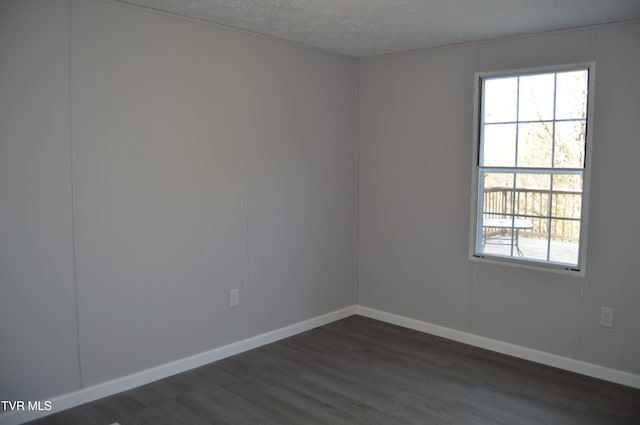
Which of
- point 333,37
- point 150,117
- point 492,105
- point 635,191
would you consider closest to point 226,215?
point 150,117

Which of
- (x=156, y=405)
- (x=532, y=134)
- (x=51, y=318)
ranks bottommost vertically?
(x=156, y=405)

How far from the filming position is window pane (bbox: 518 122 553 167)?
145 inches

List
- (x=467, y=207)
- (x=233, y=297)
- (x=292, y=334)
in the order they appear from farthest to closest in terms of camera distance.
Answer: (x=292, y=334) → (x=467, y=207) → (x=233, y=297)

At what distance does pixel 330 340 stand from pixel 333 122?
6.26ft

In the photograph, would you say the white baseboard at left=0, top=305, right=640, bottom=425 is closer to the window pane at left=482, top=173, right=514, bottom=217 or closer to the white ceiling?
the window pane at left=482, top=173, right=514, bottom=217

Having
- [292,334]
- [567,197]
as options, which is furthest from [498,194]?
[292,334]

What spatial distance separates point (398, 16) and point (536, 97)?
122cm

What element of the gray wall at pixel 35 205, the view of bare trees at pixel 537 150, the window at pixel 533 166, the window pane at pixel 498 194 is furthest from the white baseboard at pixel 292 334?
the window pane at pixel 498 194

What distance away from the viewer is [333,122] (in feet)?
15.1

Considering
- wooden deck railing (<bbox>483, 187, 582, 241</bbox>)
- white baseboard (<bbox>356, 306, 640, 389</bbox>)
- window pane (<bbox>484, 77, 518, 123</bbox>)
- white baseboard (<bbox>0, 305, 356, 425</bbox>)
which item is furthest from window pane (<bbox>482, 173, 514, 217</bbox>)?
white baseboard (<bbox>0, 305, 356, 425</bbox>)

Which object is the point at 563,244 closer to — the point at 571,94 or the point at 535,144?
the point at 535,144

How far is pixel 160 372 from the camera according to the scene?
3.44 m

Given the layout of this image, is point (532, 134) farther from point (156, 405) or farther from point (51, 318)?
point (51, 318)

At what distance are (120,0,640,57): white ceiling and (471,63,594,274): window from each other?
37 cm
